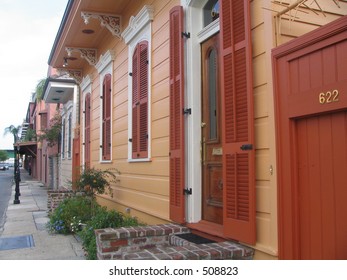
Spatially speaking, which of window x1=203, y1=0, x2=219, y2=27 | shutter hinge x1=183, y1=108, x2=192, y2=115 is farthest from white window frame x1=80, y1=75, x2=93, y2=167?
shutter hinge x1=183, y1=108, x2=192, y2=115

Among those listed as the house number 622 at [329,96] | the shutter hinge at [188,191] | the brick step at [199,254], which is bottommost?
the brick step at [199,254]

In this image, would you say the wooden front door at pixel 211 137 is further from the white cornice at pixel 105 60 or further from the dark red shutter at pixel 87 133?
the dark red shutter at pixel 87 133

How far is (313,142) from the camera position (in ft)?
9.50

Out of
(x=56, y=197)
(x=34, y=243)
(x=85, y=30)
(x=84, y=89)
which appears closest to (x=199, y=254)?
(x=34, y=243)

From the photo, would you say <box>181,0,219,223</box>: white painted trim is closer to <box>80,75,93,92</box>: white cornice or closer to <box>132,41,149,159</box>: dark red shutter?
<box>132,41,149,159</box>: dark red shutter

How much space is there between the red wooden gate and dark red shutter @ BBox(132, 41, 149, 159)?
3310 mm

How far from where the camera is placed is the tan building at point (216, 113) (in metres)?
3.03

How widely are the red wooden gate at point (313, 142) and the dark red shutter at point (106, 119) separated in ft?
18.6

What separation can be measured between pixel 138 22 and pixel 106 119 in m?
2.69

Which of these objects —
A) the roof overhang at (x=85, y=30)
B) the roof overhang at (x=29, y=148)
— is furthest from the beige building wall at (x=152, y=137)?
the roof overhang at (x=29, y=148)

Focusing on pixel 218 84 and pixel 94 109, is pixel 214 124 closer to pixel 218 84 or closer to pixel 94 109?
pixel 218 84

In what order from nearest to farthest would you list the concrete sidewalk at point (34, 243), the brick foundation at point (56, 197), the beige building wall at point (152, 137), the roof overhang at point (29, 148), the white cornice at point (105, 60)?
the beige building wall at point (152, 137) → the concrete sidewalk at point (34, 243) → the white cornice at point (105, 60) → the brick foundation at point (56, 197) → the roof overhang at point (29, 148)

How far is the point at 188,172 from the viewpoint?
4.71m

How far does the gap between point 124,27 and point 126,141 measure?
7.50 ft
